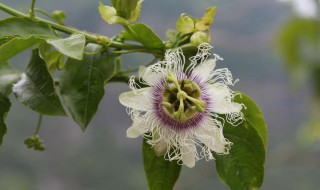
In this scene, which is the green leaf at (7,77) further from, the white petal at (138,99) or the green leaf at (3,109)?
the white petal at (138,99)

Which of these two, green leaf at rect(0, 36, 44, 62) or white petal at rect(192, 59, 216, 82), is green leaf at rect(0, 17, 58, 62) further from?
white petal at rect(192, 59, 216, 82)

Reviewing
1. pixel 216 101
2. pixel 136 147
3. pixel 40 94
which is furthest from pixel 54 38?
pixel 136 147

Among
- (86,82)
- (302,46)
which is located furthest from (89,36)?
(302,46)

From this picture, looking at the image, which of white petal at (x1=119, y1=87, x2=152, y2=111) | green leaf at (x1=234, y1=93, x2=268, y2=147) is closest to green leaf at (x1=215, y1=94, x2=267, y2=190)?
green leaf at (x1=234, y1=93, x2=268, y2=147)

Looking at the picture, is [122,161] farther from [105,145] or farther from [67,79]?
[67,79]

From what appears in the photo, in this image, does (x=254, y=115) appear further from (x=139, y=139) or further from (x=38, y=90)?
(x=139, y=139)

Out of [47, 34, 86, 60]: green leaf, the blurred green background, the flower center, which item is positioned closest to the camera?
[47, 34, 86, 60]: green leaf
